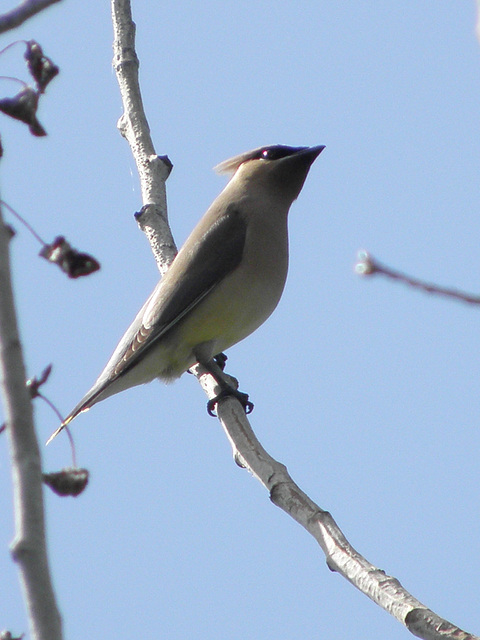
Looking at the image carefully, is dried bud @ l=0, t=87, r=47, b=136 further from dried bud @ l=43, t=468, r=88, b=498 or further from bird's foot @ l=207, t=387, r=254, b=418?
bird's foot @ l=207, t=387, r=254, b=418

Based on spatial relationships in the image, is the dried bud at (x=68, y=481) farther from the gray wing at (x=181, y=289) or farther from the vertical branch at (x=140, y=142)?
the vertical branch at (x=140, y=142)

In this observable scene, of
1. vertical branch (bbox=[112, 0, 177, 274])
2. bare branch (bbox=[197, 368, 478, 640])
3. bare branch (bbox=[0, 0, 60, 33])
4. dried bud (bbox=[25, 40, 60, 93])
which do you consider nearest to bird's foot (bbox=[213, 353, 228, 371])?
vertical branch (bbox=[112, 0, 177, 274])

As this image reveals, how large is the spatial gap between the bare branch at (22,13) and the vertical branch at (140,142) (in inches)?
134

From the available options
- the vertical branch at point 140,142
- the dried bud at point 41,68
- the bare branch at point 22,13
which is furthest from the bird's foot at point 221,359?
the bare branch at point 22,13

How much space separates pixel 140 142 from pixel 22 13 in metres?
3.48

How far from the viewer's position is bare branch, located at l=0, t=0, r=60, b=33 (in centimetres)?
152

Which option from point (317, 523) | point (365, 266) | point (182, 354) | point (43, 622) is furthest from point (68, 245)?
point (182, 354)

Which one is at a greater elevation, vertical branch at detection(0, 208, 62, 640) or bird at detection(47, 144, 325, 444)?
bird at detection(47, 144, 325, 444)

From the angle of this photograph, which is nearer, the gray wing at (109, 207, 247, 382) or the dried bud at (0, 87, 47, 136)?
the dried bud at (0, 87, 47, 136)

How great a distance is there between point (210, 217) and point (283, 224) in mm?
391

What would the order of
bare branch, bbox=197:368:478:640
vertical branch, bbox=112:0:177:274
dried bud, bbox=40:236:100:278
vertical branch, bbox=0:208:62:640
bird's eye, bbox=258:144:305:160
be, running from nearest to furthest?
vertical branch, bbox=0:208:62:640
dried bud, bbox=40:236:100:278
bare branch, bbox=197:368:478:640
vertical branch, bbox=112:0:177:274
bird's eye, bbox=258:144:305:160

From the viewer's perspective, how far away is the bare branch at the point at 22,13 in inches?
59.8

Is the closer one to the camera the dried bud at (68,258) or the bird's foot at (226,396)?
the dried bud at (68,258)

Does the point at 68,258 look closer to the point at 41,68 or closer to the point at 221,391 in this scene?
the point at 41,68
